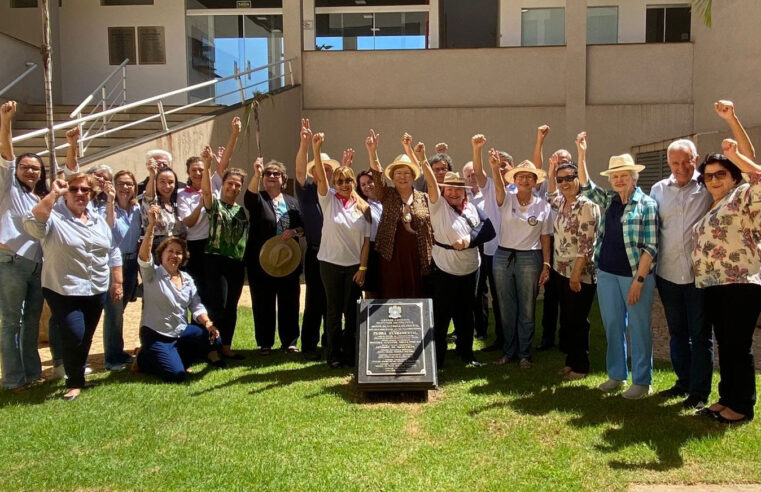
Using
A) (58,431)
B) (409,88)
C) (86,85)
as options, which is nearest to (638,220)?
(58,431)

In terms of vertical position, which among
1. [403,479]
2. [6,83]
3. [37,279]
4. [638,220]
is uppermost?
[6,83]

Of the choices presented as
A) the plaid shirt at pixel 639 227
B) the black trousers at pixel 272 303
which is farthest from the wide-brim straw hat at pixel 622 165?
the black trousers at pixel 272 303

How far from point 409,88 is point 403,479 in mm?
13410

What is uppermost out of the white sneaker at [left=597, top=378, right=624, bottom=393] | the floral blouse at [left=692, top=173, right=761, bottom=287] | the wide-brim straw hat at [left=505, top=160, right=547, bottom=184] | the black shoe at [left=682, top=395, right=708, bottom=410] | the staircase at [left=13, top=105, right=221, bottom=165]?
the staircase at [left=13, top=105, right=221, bottom=165]

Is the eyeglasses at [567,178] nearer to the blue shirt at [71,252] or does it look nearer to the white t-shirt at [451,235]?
the white t-shirt at [451,235]

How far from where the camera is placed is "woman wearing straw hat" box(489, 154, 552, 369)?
7.08 metres

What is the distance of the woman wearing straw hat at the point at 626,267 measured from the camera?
5766 mm

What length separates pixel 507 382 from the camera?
671cm

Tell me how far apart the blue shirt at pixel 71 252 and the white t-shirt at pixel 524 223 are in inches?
144

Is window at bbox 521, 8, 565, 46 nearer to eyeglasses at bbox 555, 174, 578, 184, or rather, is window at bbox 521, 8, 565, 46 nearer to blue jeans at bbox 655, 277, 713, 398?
eyeglasses at bbox 555, 174, 578, 184

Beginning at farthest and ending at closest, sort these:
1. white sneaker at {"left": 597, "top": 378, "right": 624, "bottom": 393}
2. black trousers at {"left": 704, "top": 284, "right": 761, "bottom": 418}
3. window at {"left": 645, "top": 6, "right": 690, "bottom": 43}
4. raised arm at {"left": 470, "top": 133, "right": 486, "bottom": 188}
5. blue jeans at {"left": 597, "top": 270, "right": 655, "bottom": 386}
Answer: window at {"left": 645, "top": 6, "right": 690, "bottom": 43}, raised arm at {"left": 470, "top": 133, "right": 486, "bottom": 188}, white sneaker at {"left": 597, "top": 378, "right": 624, "bottom": 393}, blue jeans at {"left": 597, "top": 270, "right": 655, "bottom": 386}, black trousers at {"left": 704, "top": 284, "right": 761, "bottom": 418}

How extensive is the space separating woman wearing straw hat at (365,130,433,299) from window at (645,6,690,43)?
43.9 feet

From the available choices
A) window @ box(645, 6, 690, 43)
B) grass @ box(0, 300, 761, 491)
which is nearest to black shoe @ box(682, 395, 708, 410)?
grass @ box(0, 300, 761, 491)

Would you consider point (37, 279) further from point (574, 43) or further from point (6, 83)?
point (574, 43)
